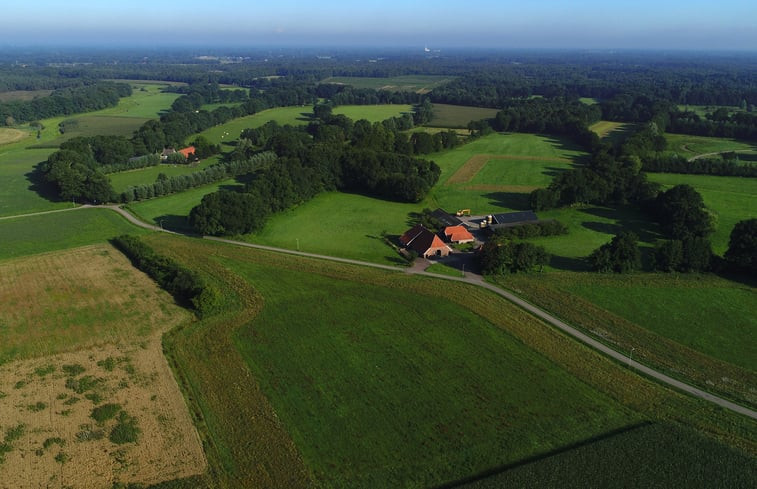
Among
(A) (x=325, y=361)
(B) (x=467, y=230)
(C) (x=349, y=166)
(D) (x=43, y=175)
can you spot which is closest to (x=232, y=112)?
(D) (x=43, y=175)

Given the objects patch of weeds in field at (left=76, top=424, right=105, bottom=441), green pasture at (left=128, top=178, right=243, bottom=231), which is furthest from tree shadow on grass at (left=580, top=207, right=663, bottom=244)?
patch of weeds in field at (left=76, top=424, right=105, bottom=441)

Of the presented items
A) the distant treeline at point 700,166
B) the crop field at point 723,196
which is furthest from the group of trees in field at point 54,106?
the crop field at point 723,196

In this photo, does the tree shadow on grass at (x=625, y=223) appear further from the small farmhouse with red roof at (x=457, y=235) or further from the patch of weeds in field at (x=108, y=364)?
the patch of weeds in field at (x=108, y=364)

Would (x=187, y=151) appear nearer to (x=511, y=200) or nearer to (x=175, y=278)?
(x=175, y=278)

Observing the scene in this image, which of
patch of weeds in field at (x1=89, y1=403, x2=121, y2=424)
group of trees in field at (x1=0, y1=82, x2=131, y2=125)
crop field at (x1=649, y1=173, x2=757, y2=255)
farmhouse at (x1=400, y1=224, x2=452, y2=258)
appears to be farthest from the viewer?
group of trees in field at (x1=0, y1=82, x2=131, y2=125)

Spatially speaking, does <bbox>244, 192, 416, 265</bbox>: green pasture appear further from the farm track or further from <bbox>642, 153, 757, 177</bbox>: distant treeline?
<bbox>642, 153, 757, 177</bbox>: distant treeline

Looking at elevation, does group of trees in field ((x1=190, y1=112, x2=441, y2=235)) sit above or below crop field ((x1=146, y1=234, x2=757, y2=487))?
above
